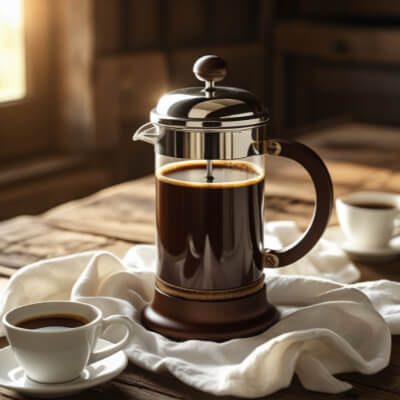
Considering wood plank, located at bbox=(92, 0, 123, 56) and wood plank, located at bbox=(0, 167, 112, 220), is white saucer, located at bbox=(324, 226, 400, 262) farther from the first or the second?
wood plank, located at bbox=(92, 0, 123, 56)

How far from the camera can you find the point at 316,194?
35.7 inches

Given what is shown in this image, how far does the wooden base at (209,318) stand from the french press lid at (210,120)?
0.57 ft

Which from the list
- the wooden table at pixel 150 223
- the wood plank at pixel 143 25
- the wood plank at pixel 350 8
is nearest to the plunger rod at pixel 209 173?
the wooden table at pixel 150 223

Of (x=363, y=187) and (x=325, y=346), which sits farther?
(x=363, y=187)

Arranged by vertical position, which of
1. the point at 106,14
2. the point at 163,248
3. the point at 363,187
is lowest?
the point at 363,187

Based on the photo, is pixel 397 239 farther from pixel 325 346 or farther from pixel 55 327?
pixel 55 327

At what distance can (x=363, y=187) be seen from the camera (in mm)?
1694

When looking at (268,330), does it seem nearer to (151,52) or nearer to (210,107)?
(210,107)

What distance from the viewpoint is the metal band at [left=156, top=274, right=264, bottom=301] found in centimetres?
86

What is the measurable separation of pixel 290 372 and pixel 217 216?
192 millimetres

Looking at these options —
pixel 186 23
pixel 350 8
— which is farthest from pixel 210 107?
pixel 350 8

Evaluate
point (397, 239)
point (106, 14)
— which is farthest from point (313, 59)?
point (397, 239)

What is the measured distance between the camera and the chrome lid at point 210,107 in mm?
814

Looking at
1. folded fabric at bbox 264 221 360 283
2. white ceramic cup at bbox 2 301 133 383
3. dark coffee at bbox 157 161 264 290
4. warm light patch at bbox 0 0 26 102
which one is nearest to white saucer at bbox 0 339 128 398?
white ceramic cup at bbox 2 301 133 383
